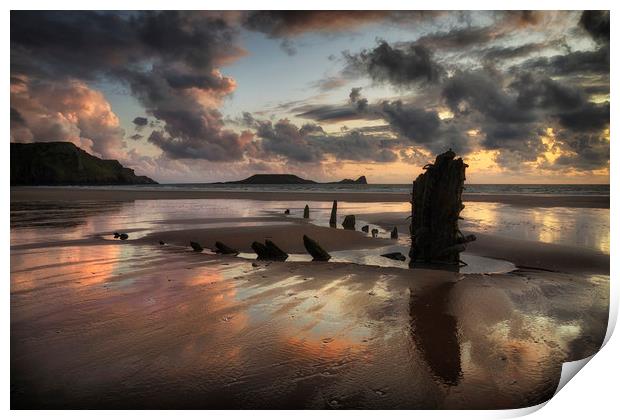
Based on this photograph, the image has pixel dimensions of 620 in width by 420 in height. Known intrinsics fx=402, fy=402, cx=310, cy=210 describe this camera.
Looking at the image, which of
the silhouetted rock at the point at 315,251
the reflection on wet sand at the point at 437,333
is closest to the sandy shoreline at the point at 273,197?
the silhouetted rock at the point at 315,251

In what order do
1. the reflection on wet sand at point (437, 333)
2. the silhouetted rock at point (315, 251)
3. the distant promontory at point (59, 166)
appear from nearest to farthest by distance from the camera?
the reflection on wet sand at point (437, 333), the distant promontory at point (59, 166), the silhouetted rock at point (315, 251)

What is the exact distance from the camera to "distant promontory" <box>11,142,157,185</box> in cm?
640

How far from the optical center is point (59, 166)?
22.9 m

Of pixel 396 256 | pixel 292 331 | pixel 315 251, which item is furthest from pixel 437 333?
pixel 396 256

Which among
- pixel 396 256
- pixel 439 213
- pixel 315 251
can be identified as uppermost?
pixel 439 213

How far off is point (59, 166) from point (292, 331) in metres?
23.4

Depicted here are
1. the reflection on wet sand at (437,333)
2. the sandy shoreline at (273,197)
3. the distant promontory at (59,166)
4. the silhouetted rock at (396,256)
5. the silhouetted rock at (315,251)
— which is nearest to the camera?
the reflection on wet sand at (437,333)

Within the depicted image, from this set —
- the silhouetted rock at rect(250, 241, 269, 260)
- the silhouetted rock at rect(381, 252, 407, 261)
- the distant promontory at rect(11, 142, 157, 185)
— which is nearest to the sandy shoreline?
the distant promontory at rect(11, 142, 157, 185)

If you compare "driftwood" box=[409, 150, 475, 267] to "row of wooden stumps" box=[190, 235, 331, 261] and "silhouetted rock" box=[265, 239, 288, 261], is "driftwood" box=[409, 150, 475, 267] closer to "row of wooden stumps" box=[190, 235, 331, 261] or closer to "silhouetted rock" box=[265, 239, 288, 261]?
"row of wooden stumps" box=[190, 235, 331, 261]

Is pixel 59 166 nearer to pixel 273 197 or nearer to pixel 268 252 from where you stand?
pixel 268 252

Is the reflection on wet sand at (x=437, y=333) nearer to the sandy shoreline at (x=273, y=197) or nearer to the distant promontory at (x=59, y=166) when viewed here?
the distant promontory at (x=59, y=166)

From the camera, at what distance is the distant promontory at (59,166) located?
6.40 meters

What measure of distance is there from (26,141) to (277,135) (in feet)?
15.2

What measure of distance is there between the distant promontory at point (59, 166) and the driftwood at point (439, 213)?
7.28m
